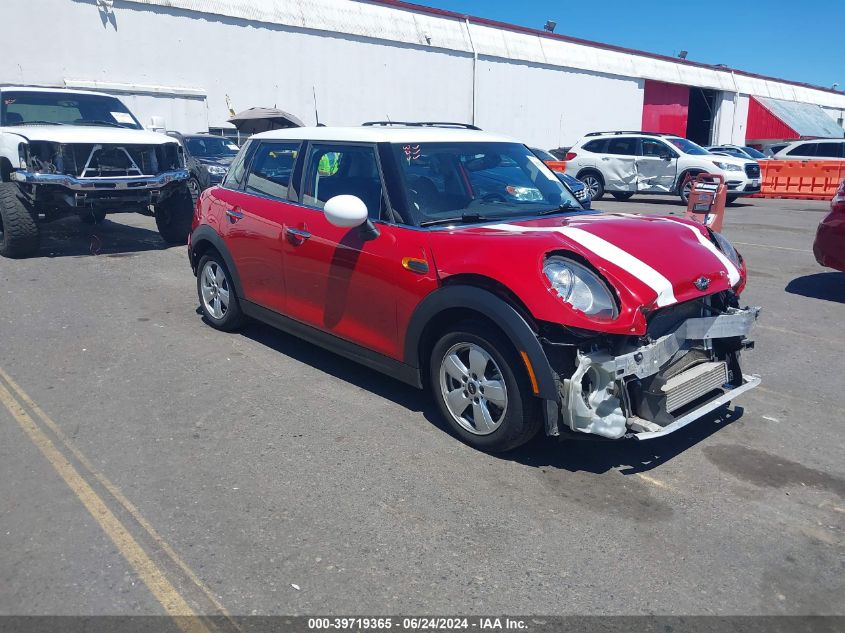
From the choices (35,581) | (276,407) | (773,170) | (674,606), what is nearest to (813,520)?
(674,606)

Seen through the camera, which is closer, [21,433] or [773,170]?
[21,433]

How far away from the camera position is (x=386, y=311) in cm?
427

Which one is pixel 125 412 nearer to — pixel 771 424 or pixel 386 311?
pixel 386 311

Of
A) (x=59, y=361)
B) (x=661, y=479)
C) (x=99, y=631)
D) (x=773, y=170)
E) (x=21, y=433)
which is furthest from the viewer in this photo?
(x=773, y=170)

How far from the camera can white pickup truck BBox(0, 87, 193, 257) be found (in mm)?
8555

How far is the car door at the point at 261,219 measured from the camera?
5121 millimetres

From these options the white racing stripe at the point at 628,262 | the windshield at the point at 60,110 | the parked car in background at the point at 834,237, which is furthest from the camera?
the windshield at the point at 60,110

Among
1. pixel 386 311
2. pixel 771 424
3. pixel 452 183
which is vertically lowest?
pixel 771 424

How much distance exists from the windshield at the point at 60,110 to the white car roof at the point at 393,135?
5.82 meters

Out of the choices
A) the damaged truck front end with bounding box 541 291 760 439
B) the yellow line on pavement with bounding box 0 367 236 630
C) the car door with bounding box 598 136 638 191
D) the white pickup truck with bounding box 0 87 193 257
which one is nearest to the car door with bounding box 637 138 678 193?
the car door with bounding box 598 136 638 191

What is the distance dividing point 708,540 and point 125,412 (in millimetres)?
3391

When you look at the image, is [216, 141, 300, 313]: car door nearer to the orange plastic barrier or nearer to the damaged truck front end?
the damaged truck front end

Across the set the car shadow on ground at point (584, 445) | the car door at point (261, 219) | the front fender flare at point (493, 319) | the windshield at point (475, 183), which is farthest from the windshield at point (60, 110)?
the front fender flare at point (493, 319)

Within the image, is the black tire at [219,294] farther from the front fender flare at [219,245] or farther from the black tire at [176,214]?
the black tire at [176,214]
